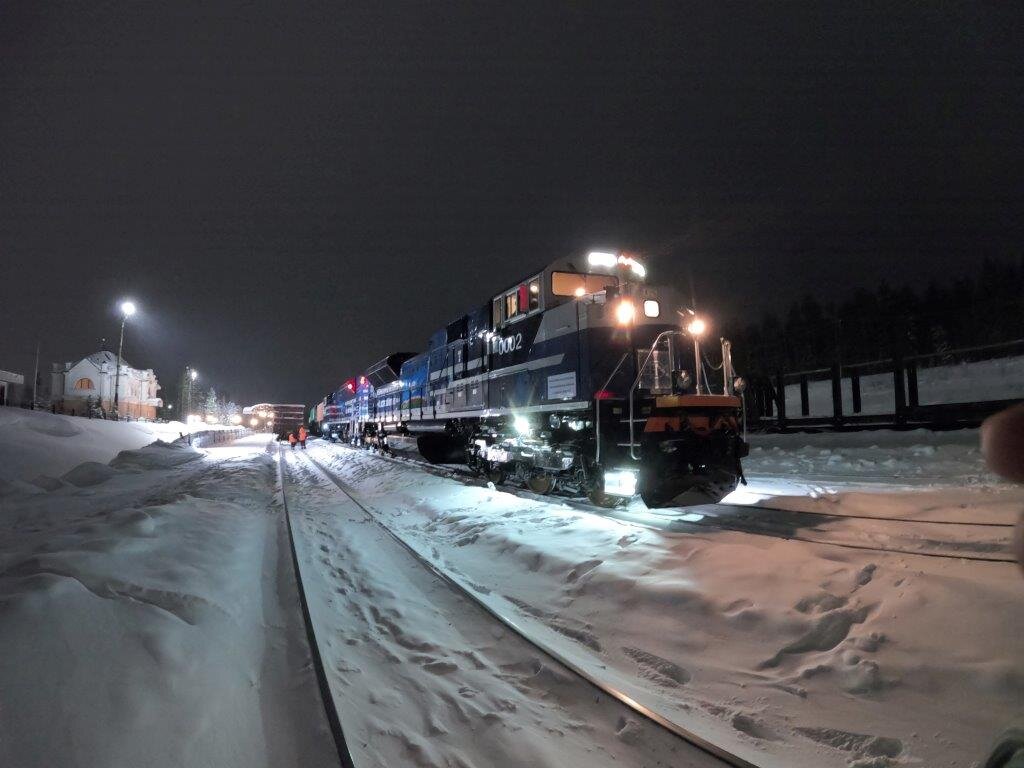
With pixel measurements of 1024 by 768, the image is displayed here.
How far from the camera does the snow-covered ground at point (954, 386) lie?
1881 cm

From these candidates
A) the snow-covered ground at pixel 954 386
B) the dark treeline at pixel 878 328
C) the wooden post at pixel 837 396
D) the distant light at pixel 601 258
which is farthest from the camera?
the dark treeline at pixel 878 328

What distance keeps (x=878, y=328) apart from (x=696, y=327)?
4656cm

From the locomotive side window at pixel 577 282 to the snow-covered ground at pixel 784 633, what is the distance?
4462 millimetres

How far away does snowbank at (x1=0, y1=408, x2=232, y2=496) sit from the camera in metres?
14.6

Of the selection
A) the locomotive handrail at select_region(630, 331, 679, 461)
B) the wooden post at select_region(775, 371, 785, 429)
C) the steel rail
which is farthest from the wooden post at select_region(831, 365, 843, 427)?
the steel rail

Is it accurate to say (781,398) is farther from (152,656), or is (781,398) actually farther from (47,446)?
(47,446)

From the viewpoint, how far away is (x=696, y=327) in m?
9.12

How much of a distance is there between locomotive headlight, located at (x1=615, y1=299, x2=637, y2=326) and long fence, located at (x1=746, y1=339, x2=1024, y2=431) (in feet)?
33.8

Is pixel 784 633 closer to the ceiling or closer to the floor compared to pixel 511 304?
closer to the floor

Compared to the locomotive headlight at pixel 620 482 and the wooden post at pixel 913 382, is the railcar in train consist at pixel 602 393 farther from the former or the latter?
the wooden post at pixel 913 382

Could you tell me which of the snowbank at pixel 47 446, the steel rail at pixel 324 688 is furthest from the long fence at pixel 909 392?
the snowbank at pixel 47 446

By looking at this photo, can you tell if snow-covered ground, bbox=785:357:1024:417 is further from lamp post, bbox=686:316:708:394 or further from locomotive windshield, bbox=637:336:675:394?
locomotive windshield, bbox=637:336:675:394

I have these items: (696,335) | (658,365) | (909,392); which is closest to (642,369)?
(658,365)

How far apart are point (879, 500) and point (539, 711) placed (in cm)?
733
